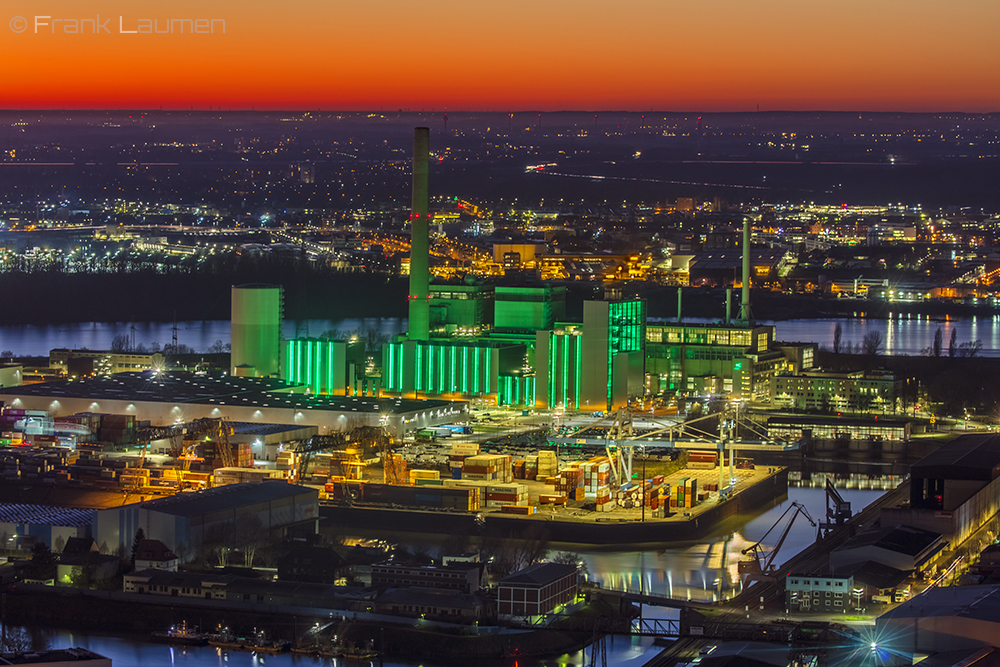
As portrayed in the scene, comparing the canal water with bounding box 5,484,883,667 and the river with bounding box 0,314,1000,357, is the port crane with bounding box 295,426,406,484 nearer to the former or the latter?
the canal water with bounding box 5,484,883,667

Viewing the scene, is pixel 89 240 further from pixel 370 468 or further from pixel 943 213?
pixel 370 468

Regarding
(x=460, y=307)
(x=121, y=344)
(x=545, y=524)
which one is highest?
(x=460, y=307)

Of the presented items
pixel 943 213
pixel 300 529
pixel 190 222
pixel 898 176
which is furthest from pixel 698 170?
pixel 300 529

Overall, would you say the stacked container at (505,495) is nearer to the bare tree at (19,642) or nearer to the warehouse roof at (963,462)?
the warehouse roof at (963,462)

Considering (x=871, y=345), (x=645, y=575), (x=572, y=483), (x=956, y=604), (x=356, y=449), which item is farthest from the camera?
(x=871, y=345)

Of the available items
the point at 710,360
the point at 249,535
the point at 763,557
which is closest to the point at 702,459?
the point at 763,557

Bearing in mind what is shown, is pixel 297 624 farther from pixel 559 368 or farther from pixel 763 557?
pixel 559 368

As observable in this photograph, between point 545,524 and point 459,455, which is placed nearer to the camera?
point 545,524
